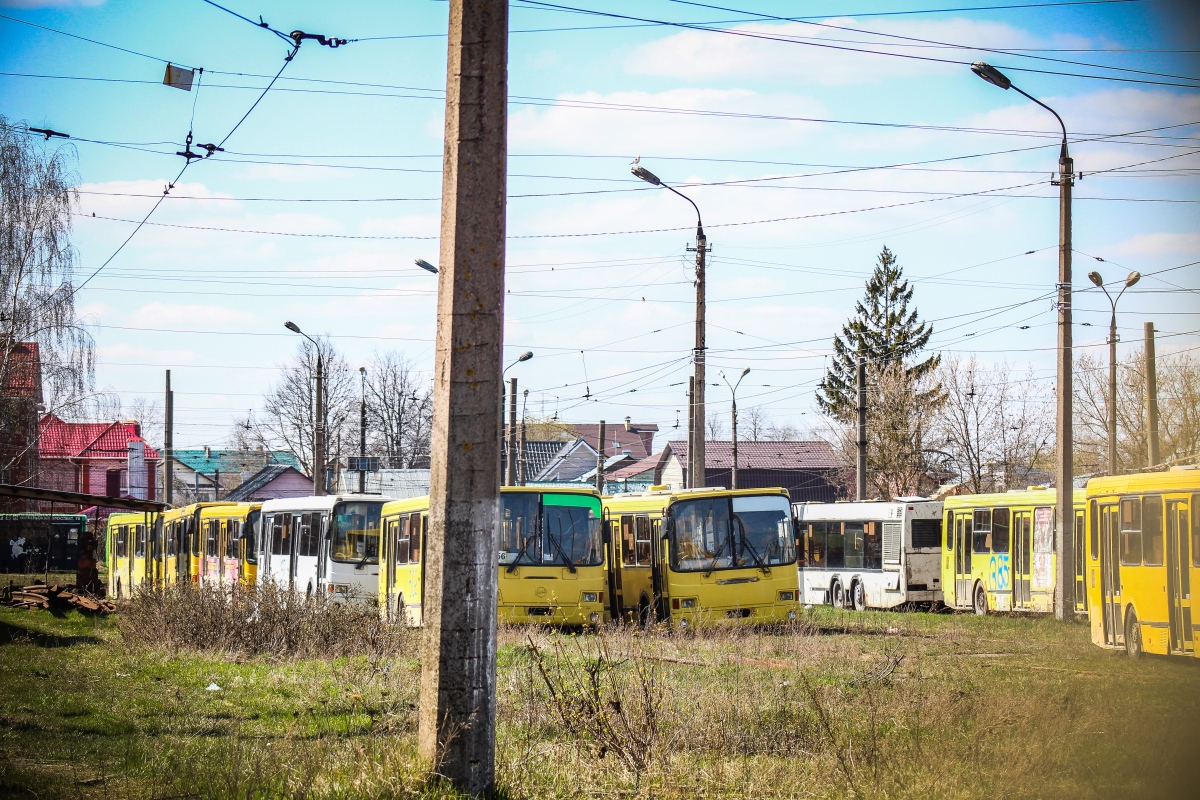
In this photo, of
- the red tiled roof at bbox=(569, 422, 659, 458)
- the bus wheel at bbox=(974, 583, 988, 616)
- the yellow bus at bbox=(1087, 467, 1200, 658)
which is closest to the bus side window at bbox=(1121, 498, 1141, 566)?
the yellow bus at bbox=(1087, 467, 1200, 658)

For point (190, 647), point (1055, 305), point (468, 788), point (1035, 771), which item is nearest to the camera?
point (468, 788)

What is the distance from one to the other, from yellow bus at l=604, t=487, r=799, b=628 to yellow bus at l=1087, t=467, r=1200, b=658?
5.17 meters

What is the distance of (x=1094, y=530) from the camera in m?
17.7

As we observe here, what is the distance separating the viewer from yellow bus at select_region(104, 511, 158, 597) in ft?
138

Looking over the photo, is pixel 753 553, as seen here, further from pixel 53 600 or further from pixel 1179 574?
pixel 53 600

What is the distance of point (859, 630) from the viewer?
20.7 metres

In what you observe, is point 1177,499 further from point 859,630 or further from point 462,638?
point 462,638

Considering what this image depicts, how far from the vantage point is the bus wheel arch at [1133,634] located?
15.9 metres

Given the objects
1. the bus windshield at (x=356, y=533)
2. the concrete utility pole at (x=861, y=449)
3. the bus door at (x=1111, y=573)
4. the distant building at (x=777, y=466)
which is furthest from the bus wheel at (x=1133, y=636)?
the distant building at (x=777, y=466)

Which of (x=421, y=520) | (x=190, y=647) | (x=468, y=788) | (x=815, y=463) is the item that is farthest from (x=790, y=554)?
(x=815, y=463)

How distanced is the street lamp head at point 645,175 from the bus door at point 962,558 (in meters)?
11.3

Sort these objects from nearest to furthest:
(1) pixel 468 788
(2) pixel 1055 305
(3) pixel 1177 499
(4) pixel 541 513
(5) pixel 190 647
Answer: (1) pixel 468 788
(3) pixel 1177 499
(5) pixel 190 647
(4) pixel 541 513
(2) pixel 1055 305

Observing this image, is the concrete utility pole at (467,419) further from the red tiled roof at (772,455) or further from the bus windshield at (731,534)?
the red tiled roof at (772,455)

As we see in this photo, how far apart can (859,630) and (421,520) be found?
8278 mm
